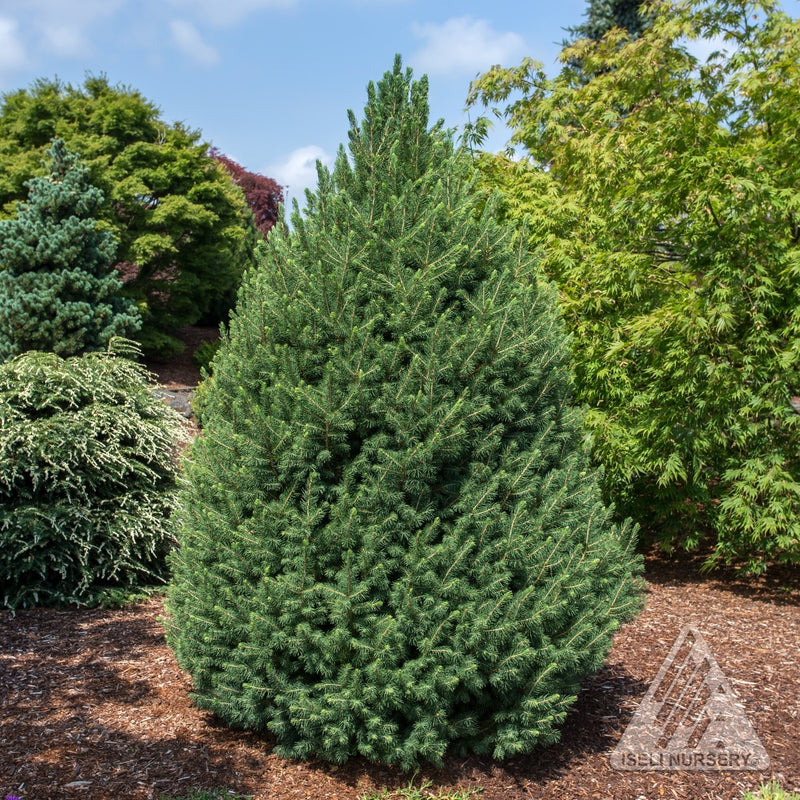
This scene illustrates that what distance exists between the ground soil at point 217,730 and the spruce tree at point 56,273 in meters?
6.53

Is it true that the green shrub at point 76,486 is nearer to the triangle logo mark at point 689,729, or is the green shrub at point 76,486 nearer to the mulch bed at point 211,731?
the mulch bed at point 211,731

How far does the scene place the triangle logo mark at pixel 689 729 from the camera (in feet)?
11.2

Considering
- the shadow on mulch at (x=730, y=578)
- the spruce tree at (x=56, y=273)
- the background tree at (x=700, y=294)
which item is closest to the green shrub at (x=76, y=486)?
the background tree at (x=700, y=294)

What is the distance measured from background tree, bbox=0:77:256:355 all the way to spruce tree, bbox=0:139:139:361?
387cm

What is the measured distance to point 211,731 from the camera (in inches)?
138

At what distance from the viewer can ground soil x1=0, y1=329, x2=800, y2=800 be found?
3094mm

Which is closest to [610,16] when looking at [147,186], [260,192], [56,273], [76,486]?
[260,192]

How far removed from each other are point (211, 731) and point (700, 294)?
16.5 feet

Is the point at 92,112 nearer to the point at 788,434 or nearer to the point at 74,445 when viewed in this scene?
the point at 74,445

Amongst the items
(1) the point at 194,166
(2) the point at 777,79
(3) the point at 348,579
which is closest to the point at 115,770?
(3) the point at 348,579

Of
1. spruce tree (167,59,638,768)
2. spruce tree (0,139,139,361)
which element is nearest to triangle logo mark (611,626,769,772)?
spruce tree (167,59,638,768)

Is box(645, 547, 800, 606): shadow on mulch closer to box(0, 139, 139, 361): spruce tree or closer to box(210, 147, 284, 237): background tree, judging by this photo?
box(0, 139, 139, 361): spruce tree

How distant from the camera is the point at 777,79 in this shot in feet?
21.4

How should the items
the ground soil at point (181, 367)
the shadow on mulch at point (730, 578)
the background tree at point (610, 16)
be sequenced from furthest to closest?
the background tree at point (610, 16), the ground soil at point (181, 367), the shadow on mulch at point (730, 578)
